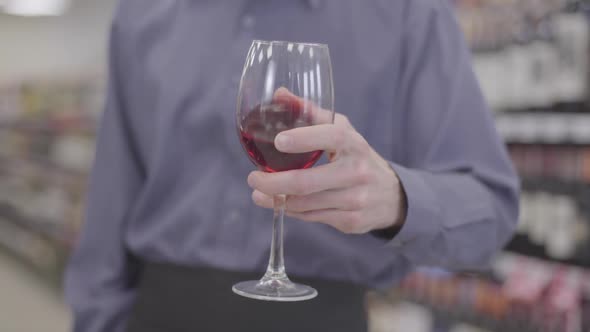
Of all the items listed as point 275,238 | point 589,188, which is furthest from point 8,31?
point 275,238

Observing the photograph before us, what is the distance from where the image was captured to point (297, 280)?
1.37 meters

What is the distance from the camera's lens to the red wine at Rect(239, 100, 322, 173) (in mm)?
838

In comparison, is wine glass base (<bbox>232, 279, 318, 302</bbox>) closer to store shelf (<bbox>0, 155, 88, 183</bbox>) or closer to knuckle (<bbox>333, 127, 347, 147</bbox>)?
knuckle (<bbox>333, 127, 347, 147</bbox>)

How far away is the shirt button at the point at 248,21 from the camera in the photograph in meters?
1.41

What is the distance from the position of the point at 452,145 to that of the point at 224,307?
49 centimetres

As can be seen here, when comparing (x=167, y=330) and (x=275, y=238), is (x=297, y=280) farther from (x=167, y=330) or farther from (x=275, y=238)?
(x=275, y=238)

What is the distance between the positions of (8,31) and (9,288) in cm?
354

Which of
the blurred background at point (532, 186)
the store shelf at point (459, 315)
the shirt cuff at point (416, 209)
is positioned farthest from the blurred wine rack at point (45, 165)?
the shirt cuff at point (416, 209)

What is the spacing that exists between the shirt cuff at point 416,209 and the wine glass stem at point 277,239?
0.23m

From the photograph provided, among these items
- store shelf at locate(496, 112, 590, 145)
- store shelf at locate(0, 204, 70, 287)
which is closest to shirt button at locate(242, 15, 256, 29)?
store shelf at locate(496, 112, 590, 145)

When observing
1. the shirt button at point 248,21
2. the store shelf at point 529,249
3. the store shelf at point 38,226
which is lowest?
the store shelf at point 38,226

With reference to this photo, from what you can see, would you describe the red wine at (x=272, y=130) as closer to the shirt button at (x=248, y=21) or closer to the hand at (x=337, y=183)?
the hand at (x=337, y=183)

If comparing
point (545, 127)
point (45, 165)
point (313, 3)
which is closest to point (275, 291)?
point (313, 3)

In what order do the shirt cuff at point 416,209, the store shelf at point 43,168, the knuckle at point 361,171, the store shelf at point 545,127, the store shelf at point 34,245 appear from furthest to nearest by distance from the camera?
the store shelf at point 34,245 < the store shelf at point 43,168 < the store shelf at point 545,127 < the shirt cuff at point 416,209 < the knuckle at point 361,171
